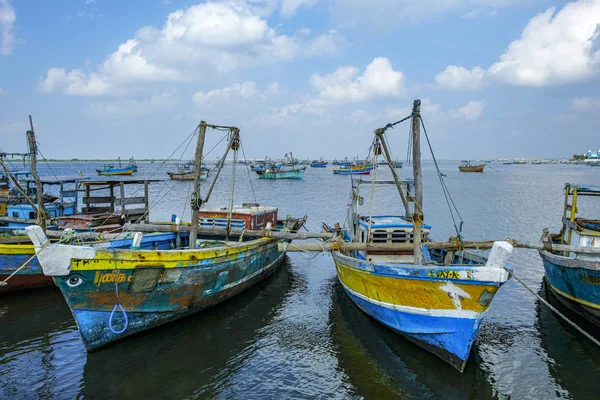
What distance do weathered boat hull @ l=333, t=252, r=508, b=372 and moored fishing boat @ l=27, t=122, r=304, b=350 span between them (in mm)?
4842

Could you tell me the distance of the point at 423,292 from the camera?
9.97 m

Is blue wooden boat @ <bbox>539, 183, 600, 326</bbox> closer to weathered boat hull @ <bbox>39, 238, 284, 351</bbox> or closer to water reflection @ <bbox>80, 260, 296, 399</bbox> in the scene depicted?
water reflection @ <bbox>80, 260, 296, 399</bbox>

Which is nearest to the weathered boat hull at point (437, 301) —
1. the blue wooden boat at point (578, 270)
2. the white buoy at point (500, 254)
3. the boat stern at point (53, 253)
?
the white buoy at point (500, 254)

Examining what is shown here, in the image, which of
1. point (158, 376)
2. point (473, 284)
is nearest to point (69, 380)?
point (158, 376)

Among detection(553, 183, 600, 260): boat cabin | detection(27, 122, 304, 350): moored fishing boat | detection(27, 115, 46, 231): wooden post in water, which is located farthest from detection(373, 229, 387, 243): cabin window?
detection(27, 115, 46, 231): wooden post in water

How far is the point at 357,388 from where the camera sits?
9266 millimetres

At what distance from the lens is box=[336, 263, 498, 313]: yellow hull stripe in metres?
9.34

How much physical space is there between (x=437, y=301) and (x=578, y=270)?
17.2 ft

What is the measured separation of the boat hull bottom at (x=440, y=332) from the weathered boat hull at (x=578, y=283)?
4368mm

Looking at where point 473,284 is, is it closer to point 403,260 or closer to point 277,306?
point 403,260

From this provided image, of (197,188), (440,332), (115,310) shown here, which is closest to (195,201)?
(197,188)

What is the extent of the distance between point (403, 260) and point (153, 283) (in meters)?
8.03

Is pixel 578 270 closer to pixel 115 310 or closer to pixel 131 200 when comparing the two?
pixel 115 310

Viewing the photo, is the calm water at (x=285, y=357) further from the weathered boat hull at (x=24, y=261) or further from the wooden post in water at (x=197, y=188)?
the wooden post in water at (x=197, y=188)
